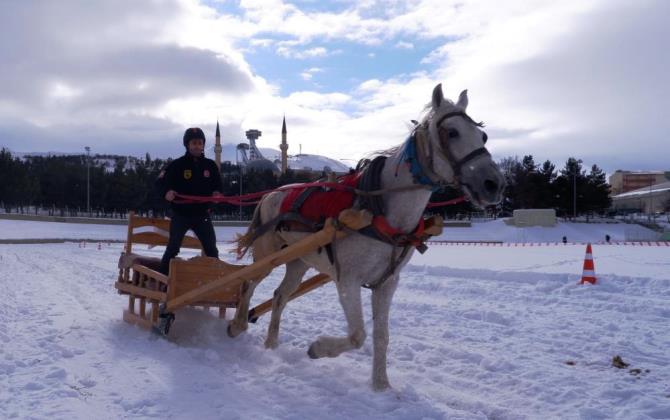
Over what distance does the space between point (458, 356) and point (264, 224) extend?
232 cm

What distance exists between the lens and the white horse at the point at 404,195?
3674 mm

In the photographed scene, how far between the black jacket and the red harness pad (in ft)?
5.82

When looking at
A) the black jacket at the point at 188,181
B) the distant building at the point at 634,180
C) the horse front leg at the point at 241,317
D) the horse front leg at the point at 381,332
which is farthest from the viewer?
the distant building at the point at 634,180

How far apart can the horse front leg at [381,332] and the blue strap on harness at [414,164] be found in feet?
2.78

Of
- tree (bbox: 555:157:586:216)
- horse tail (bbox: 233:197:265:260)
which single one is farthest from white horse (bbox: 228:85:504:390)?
tree (bbox: 555:157:586:216)

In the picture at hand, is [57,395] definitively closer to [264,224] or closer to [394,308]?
[264,224]

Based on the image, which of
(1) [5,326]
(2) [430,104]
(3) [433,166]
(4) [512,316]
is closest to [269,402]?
(3) [433,166]

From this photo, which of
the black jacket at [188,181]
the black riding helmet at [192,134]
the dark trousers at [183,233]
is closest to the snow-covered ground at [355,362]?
the dark trousers at [183,233]

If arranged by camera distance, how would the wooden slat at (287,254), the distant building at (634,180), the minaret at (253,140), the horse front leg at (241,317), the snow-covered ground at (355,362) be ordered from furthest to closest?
the distant building at (634,180) < the minaret at (253,140) < the horse front leg at (241,317) < the wooden slat at (287,254) < the snow-covered ground at (355,362)

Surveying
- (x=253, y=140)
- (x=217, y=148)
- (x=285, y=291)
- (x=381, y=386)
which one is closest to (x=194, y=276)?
(x=285, y=291)

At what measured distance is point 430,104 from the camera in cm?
416

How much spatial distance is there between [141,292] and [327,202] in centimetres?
289

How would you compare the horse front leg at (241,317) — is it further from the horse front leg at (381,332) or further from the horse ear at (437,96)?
the horse ear at (437,96)

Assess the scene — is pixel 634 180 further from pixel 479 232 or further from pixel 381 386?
pixel 381 386
